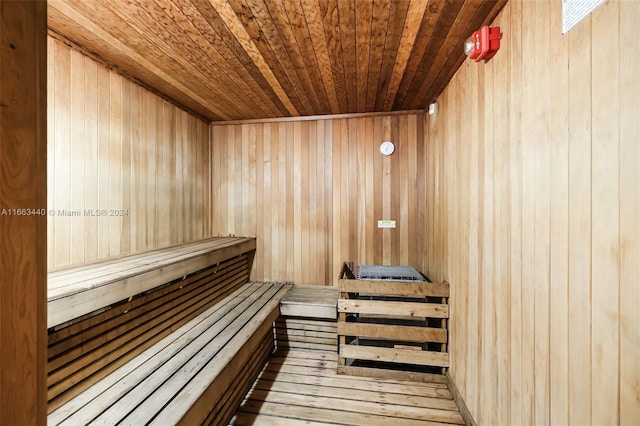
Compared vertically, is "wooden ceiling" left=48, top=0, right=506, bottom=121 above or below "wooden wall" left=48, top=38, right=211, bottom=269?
above

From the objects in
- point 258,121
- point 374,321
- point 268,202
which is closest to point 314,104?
point 258,121

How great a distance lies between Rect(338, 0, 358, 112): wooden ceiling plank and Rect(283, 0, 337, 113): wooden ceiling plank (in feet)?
0.65

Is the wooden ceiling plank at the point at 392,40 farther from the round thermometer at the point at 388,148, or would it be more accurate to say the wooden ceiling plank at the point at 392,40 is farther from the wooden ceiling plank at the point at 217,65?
the wooden ceiling plank at the point at 217,65

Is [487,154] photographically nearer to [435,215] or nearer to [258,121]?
[435,215]

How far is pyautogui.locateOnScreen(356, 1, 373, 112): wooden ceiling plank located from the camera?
137 centimetres

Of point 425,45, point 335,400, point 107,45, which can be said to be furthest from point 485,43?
point 335,400

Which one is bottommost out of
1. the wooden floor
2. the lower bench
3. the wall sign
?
the wooden floor

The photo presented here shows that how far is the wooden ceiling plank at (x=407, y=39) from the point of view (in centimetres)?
136

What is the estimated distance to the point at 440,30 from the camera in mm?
1544

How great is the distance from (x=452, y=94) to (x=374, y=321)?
2030mm

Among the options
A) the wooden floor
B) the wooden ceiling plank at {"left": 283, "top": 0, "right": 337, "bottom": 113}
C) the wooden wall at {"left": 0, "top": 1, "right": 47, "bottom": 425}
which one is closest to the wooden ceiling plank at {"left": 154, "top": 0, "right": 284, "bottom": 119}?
the wooden ceiling plank at {"left": 283, "top": 0, "right": 337, "bottom": 113}

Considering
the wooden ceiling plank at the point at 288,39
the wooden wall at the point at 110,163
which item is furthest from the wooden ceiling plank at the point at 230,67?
the wooden wall at the point at 110,163

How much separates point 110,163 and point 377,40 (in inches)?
81.4

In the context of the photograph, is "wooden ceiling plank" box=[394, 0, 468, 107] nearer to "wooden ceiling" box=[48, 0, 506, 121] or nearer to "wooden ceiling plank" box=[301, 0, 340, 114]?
"wooden ceiling" box=[48, 0, 506, 121]
